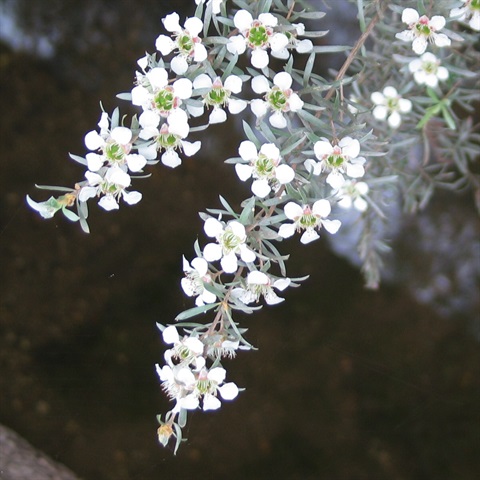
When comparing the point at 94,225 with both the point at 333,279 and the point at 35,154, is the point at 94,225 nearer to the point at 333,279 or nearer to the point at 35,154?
the point at 35,154

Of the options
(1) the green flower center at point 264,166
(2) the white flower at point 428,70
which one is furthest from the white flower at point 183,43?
(2) the white flower at point 428,70

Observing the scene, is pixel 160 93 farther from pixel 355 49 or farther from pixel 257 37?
pixel 355 49

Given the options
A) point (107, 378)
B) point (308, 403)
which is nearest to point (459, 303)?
point (308, 403)

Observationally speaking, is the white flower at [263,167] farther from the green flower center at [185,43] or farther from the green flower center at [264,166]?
the green flower center at [185,43]

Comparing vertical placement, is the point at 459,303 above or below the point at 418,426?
above

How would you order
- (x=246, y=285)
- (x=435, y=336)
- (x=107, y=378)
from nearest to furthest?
(x=246, y=285)
(x=107, y=378)
(x=435, y=336)

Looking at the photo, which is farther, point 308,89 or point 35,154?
point 35,154

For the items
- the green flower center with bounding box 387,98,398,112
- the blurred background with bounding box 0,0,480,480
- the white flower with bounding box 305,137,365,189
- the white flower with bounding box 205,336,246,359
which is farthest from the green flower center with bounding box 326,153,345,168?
the blurred background with bounding box 0,0,480,480
